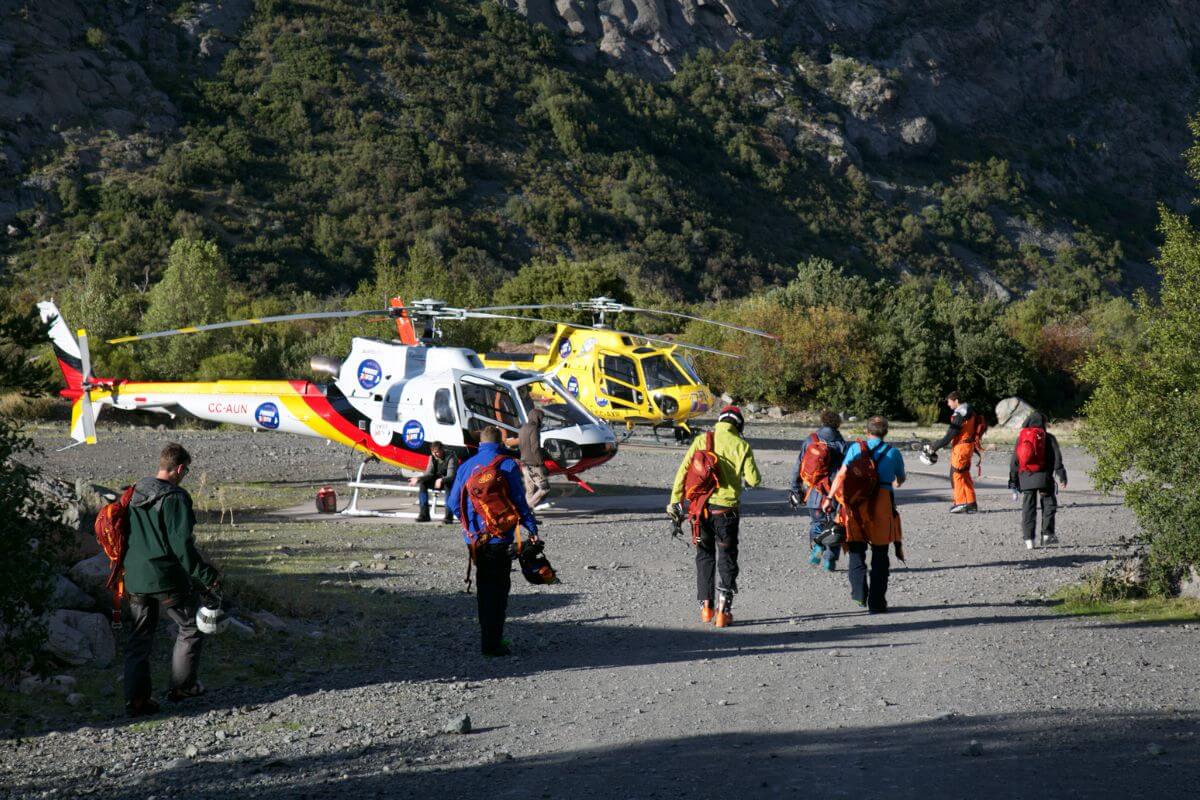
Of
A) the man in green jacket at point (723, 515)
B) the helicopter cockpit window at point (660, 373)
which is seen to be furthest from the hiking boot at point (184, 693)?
the helicopter cockpit window at point (660, 373)

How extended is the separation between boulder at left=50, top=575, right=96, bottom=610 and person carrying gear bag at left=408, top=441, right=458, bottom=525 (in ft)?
24.2

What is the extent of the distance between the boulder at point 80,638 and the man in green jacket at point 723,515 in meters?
4.48

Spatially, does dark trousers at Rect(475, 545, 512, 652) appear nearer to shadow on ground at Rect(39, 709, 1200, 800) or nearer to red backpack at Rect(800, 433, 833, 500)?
shadow on ground at Rect(39, 709, 1200, 800)

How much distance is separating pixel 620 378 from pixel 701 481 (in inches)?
554

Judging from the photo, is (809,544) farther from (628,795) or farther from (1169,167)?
(1169,167)

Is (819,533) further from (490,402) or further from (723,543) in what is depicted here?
(490,402)

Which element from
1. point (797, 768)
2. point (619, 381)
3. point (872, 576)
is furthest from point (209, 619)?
point (619, 381)

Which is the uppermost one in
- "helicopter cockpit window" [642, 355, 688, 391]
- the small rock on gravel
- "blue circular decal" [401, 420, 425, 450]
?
"helicopter cockpit window" [642, 355, 688, 391]

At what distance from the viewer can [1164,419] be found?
10812 millimetres

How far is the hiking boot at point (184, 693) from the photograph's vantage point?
7.81 meters

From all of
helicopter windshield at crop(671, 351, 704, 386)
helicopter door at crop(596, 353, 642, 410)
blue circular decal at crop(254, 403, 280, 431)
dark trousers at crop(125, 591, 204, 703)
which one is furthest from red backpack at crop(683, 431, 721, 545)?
helicopter windshield at crop(671, 351, 704, 386)

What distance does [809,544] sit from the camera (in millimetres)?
14906

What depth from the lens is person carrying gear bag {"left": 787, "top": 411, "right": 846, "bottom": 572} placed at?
12.0m

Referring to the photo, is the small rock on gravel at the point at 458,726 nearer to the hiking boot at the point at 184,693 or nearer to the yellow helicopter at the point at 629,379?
the hiking boot at the point at 184,693
